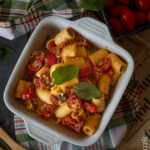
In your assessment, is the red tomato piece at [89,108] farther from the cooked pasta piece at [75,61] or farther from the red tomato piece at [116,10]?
the red tomato piece at [116,10]

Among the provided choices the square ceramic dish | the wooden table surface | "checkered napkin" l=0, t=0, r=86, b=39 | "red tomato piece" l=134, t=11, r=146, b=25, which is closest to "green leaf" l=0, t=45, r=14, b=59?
the wooden table surface

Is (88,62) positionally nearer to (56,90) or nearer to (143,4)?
(56,90)

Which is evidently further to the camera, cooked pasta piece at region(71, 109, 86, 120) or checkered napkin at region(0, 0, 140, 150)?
checkered napkin at region(0, 0, 140, 150)

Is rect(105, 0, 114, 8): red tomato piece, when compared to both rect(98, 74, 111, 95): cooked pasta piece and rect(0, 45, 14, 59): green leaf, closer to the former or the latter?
rect(98, 74, 111, 95): cooked pasta piece

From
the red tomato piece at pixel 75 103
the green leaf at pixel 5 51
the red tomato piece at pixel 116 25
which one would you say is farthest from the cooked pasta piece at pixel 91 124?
the green leaf at pixel 5 51

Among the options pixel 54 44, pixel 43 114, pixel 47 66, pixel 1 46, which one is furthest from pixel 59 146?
pixel 1 46

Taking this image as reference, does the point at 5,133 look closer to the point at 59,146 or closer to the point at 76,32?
A: the point at 59,146
